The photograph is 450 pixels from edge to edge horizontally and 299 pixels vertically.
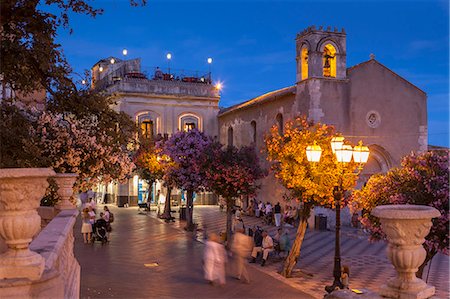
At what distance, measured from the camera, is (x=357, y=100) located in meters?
30.0

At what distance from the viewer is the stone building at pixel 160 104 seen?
40906 millimetres

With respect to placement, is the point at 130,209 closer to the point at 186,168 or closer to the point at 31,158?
the point at 186,168

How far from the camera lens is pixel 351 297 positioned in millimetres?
6176

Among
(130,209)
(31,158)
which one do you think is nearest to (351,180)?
(31,158)

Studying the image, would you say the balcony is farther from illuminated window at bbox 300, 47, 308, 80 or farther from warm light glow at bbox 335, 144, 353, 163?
warm light glow at bbox 335, 144, 353, 163

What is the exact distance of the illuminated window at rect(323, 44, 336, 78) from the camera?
29.5 meters

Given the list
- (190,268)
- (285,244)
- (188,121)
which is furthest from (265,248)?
(188,121)

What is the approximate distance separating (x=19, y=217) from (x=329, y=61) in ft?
87.4

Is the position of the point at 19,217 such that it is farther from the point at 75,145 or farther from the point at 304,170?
the point at 304,170

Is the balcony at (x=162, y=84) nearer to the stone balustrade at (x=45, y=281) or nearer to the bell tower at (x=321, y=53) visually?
the bell tower at (x=321, y=53)

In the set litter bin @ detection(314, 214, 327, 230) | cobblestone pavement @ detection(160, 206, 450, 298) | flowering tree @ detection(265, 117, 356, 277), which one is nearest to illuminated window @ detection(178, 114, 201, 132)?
cobblestone pavement @ detection(160, 206, 450, 298)

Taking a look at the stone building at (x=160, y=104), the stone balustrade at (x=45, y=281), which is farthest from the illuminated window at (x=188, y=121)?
the stone balustrade at (x=45, y=281)

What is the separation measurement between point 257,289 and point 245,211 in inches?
848

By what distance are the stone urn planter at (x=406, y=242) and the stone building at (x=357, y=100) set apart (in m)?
23.4
